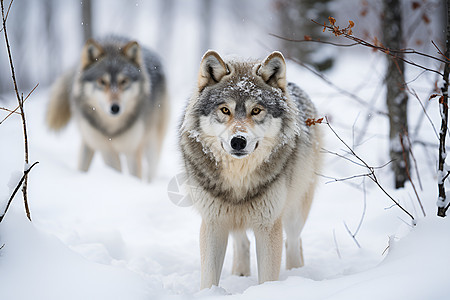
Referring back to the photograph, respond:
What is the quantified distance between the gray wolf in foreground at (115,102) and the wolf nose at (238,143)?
3693 millimetres

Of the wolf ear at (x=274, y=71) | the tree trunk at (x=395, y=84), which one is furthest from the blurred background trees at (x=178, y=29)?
the wolf ear at (x=274, y=71)

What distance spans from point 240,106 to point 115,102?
3546 millimetres

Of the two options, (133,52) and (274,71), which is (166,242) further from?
(133,52)

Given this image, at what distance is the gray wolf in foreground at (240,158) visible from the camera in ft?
8.95

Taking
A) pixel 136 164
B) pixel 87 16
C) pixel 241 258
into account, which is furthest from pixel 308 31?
pixel 241 258

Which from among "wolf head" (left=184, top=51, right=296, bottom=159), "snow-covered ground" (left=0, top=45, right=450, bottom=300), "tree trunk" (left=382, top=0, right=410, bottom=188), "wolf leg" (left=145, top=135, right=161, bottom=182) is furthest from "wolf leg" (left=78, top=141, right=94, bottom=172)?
"tree trunk" (left=382, top=0, right=410, bottom=188)

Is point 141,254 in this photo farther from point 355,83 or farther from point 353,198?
point 355,83

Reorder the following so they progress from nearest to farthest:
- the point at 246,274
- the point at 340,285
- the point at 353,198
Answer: the point at 340,285 → the point at 246,274 → the point at 353,198

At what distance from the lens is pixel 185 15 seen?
98.1 feet

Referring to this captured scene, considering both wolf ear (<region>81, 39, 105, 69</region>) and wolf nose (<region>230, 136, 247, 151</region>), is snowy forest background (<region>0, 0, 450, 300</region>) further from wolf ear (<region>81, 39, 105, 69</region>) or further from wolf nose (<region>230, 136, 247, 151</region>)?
wolf ear (<region>81, 39, 105, 69</region>)

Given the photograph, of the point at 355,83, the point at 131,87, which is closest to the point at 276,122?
the point at 131,87

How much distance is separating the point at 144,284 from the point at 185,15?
97.5ft

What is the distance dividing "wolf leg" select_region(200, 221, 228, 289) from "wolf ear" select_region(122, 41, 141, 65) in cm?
399

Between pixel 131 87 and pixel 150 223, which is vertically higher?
pixel 131 87
